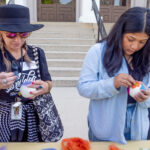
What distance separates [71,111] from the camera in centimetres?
404

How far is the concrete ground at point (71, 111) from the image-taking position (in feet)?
10.9

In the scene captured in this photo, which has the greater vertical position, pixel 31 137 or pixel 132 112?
pixel 132 112

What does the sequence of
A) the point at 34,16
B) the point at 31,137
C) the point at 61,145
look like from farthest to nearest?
the point at 34,16 < the point at 31,137 < the point at 61,145

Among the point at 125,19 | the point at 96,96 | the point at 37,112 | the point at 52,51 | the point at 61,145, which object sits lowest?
the point at 52,51

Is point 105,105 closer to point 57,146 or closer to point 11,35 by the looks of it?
point 57,146

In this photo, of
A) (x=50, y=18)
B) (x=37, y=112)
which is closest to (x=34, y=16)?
(x=50, y=18)

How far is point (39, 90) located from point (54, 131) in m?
0.35

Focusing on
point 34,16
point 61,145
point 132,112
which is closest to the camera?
point 61,145

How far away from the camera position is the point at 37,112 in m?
1.56

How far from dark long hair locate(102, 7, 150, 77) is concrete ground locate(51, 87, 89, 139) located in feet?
6.16

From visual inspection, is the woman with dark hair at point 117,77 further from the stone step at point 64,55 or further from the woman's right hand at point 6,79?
the stone step at point 64,55

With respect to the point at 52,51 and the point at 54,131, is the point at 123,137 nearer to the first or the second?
the point at 54,131

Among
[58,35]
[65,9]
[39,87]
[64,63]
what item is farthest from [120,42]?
[65,9]

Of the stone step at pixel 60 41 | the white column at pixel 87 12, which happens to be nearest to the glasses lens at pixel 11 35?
the stone step at pixel 60 41
